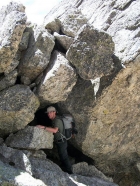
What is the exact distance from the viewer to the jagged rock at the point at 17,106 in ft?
37.0

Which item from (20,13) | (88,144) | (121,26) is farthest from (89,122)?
(20,13)

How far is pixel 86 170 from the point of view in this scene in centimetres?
1405

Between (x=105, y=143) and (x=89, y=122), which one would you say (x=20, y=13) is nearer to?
(x=89, y=122)

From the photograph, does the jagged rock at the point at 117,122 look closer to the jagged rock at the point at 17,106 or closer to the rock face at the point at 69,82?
the rock face at the point at 69,82

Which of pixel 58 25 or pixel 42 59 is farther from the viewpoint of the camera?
pixel 58 25

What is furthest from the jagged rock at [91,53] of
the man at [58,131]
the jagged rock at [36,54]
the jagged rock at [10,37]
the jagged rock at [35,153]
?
the jagged rock at [35,153]

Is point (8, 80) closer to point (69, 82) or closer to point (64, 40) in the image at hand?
point (69, 82)

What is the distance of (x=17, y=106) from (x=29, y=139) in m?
1.68

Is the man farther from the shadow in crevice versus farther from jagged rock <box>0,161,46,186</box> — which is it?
jagged rock <box>0,161,46,186</box>

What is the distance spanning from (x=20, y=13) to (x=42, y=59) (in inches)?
86.4

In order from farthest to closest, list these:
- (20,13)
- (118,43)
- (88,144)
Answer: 1. (88,144)
2. (118,43)
3. (20,13)

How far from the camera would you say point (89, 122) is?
1305 cm

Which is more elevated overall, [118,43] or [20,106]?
[118,43]

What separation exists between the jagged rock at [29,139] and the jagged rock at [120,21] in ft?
17.0
